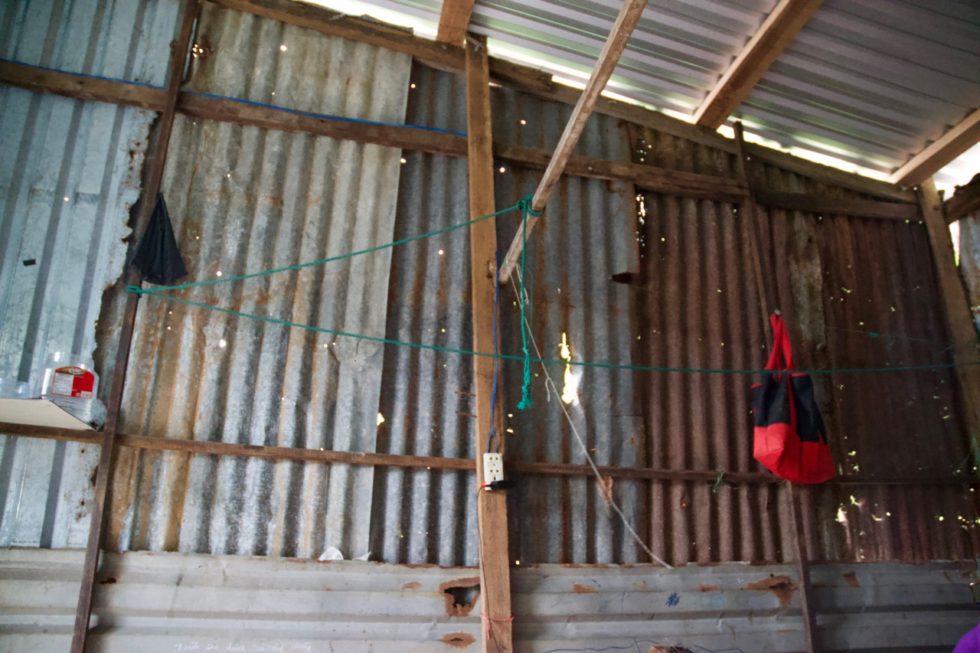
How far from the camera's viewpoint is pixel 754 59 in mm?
5480

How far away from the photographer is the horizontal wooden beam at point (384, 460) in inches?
165

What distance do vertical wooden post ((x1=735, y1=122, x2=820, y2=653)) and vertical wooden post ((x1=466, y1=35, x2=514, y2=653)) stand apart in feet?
6.90

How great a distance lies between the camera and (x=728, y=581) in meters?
5.07

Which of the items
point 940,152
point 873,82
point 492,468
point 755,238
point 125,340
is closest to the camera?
point 125,340

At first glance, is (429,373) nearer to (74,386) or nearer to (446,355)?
(446,355)

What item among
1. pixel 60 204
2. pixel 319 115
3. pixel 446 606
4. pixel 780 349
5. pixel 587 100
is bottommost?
pixel 446 606

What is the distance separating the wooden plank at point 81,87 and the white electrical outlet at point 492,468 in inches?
118

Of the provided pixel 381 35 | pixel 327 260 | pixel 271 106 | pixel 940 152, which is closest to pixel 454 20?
pixel 381 35

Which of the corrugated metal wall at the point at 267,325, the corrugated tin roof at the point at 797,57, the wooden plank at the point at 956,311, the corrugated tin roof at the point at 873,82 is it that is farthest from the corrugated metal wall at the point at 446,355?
the corrugated tin roof at the point at 873,82

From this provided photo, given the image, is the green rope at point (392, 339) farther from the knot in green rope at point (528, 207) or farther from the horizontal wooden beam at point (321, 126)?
the horizontal wooden beam at point (321, 126)

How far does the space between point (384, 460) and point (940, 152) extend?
5.01 meters

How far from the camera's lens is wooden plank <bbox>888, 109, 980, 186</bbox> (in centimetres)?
585

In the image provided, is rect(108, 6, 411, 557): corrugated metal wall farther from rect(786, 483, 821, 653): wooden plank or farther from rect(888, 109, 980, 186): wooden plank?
rect(888, 109, 980, 186): wooden plank

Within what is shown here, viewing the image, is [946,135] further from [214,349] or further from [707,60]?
[214,349]
